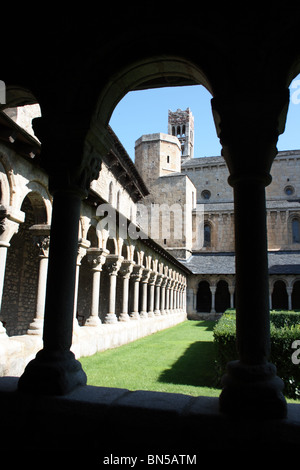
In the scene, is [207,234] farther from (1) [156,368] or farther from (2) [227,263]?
(1) [156,368]

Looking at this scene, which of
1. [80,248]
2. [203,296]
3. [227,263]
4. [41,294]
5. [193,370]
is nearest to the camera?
[41,294]

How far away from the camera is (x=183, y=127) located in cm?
5528

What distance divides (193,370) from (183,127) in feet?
170

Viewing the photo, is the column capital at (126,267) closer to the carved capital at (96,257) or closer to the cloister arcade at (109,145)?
the carved capital at (96,257)

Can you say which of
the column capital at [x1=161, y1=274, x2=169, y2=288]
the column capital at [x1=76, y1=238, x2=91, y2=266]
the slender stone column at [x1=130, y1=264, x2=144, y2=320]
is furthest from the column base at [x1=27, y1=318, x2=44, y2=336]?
the column capital at [x1=161, y1=274, x2=169, y2=288]

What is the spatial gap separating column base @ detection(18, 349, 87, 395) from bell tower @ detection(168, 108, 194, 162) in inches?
2091

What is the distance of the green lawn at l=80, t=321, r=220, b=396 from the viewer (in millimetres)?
5910

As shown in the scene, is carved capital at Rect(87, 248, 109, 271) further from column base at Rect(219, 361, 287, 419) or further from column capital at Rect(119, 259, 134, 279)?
column base at Rect(219, 361, 287, 419)

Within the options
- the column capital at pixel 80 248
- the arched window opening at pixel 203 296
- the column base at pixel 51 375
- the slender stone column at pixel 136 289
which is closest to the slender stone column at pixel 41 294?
the column capital at pixel 80 248

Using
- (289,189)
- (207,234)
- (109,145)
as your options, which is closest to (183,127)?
(289,189)

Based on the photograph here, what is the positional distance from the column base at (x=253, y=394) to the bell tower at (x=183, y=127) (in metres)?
53.3

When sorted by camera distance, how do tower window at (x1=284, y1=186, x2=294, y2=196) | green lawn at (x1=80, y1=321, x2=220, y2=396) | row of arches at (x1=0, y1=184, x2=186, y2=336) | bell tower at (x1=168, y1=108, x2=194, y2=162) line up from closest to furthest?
1. green lawn at (x1=80, y1=321, x2=220, y2=396)
2. row of arches at (x1=0, y1=184, x2=186, y2=336)
3. tower window at (x1=284, y1=186, x2=294, y2=196)
4. bell tower at (x1=168, y1=108, x2=194, y2=162)

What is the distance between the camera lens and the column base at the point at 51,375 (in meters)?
2.27
